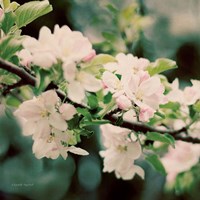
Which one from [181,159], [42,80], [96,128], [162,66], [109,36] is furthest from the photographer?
[96,128]

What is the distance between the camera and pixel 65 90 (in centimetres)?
101

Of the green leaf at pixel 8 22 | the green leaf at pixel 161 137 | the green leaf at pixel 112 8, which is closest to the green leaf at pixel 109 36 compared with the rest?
the green leaf at pixel 112 8

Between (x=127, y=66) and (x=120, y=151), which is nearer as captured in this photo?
(x=127, y=66)

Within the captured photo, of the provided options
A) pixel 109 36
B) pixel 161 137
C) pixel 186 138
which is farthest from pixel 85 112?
pixel 109 36

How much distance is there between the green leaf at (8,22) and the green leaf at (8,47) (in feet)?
0.24

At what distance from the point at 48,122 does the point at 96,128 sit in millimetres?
2304

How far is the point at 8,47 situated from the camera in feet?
3.22

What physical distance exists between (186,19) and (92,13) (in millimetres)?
773

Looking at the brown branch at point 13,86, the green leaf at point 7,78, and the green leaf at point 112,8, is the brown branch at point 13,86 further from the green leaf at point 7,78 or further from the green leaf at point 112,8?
the green leaf at point 112,8

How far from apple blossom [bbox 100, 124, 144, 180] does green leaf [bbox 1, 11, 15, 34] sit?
395 mm

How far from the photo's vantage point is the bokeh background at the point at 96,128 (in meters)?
2.58

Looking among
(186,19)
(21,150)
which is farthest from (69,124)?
(21,150)

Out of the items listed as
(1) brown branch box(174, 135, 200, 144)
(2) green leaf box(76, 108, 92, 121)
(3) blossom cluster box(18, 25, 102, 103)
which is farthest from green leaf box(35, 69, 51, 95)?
(1) brown branch box(174, 135, 200, 144)

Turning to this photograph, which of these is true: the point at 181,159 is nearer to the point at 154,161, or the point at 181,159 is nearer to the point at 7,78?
the point at 154,161
